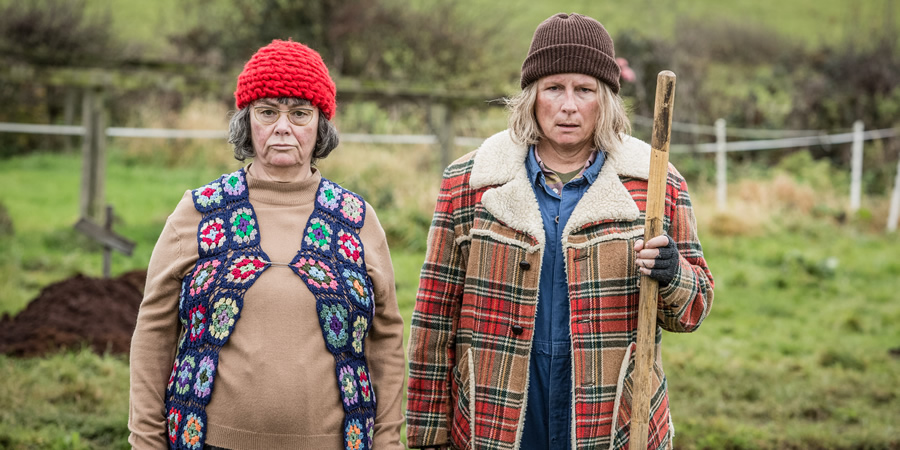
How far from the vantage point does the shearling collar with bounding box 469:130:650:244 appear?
8.11 ft

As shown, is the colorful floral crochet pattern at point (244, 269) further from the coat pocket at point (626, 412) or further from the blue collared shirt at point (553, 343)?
the coat pocket at point (626, 412)

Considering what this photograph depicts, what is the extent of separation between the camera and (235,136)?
2424 millimetres

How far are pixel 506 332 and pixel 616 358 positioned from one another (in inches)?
13.1

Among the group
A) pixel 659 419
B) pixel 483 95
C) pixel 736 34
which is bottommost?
pixel 659 419

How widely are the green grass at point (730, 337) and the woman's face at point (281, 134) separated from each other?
2625mm

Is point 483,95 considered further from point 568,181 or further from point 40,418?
point 568,181

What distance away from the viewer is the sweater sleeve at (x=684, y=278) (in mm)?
2396

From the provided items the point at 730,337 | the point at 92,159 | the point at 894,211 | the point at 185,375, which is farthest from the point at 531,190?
the point at 894,211

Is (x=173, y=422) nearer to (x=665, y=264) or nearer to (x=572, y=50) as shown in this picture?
(x=665, y=264)

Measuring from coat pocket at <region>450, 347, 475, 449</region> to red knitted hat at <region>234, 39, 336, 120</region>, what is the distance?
917mm

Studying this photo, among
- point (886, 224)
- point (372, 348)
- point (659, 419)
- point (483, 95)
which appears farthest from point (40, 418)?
point (886, 224)

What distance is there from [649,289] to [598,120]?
1.78 feet

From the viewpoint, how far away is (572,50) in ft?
8.15

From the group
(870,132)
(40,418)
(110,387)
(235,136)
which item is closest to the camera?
(235,136)
